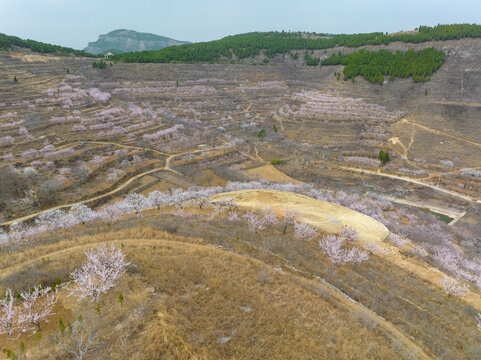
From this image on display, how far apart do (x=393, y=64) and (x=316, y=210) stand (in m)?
101

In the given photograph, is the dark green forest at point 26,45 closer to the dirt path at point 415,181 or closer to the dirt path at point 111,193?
the dirt path at point 111,193

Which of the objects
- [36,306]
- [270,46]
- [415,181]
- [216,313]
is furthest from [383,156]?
[270,46]

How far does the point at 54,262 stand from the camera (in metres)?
19.4

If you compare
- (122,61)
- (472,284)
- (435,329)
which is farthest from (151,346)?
(122,61)

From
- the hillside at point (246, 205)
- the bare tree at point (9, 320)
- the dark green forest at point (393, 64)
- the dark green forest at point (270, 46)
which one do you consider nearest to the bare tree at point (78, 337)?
the hillside at point (246, 205)

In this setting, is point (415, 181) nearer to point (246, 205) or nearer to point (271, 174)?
point (271, 174)

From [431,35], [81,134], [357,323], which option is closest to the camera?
[357,323]

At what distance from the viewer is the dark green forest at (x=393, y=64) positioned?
338 ft

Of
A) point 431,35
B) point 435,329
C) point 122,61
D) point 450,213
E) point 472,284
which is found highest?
point 431,35

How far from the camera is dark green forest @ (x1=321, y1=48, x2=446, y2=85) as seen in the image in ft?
338

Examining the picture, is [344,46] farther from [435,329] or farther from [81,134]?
[435,329]

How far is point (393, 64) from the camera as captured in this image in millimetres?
109625

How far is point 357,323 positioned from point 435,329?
7858 mm

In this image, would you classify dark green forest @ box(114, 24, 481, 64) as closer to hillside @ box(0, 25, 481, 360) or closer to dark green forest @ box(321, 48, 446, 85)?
hillside @ box(0, 25, 481, 360)
